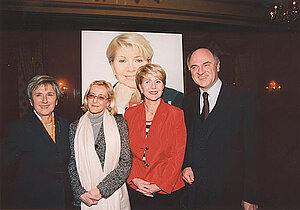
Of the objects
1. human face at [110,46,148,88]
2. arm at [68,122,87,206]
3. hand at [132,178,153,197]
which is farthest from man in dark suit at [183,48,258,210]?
arm at [68,122,87,206]

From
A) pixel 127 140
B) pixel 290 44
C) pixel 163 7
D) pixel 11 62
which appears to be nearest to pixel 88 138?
pixel 127 140

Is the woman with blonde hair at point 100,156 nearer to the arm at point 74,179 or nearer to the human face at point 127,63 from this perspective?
the arm at point 74,179

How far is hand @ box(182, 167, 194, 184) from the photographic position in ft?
6.34

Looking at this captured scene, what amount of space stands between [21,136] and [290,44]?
2540mm

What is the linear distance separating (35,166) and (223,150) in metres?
1.56

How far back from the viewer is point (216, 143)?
75.9 inches

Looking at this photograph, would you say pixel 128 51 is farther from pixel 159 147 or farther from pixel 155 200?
pixel 155 200

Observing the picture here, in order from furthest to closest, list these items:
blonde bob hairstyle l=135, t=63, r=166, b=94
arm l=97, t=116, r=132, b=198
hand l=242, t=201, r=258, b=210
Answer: hand l=242, t=201, r=258, b=210 < blonde bob hairstyle l=135, t=63, r=166, b=94 < arm l=97, t=116, r=132, b=198

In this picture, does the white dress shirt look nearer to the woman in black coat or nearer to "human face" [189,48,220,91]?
"human face" [189,48,220,91]

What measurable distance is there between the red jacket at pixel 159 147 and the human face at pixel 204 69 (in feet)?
1.21

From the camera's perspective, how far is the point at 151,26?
1.97 m

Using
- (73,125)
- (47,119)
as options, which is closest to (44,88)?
(47,119)

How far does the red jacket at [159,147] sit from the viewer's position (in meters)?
1.80

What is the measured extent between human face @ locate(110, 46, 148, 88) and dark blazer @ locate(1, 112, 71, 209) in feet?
2.27
